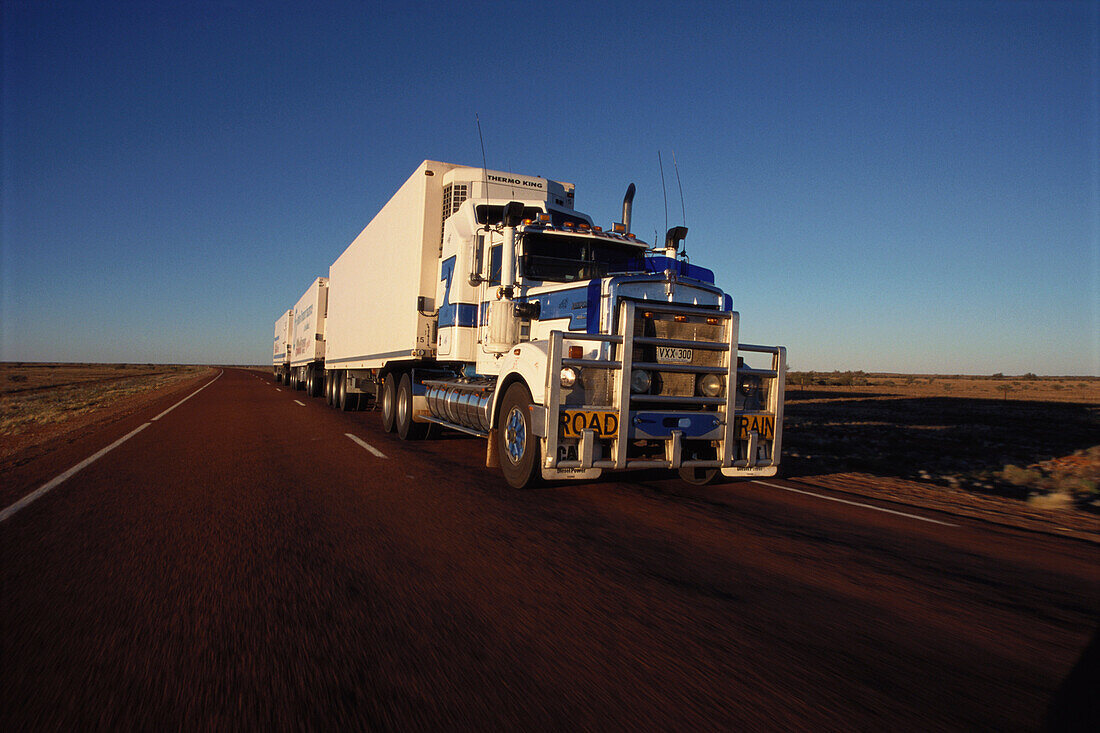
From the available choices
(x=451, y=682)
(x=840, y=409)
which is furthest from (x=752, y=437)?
(x=840, y=409)

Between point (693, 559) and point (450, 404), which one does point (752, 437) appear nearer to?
point (693, 559)

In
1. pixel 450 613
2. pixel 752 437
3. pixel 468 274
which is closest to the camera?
pixel 450 613

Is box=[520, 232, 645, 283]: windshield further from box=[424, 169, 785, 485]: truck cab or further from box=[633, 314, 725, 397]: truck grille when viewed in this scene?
box=[633, 314, 725, 397]: truck grille

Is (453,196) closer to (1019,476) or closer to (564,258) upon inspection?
(564,258)

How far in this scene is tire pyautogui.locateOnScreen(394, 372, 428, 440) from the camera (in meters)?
11.5

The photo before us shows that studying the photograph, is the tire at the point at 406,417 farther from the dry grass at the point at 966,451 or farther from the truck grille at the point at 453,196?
the dry grass at the point at 966,451

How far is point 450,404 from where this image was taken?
9.74 meters

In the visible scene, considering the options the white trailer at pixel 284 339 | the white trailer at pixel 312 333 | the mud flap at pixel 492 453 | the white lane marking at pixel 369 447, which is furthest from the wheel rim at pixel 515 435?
Answer: the white trailer at pixel 284 339

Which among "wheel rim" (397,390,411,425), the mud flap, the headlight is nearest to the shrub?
the headlight

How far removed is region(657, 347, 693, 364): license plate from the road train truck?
0.01 m

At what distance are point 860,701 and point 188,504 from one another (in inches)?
220

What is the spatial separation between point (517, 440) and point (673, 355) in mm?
1938

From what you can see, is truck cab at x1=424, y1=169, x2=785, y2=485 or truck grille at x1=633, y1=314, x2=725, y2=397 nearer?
truck cab at x1=424, y1=169, x2=785, y2=485

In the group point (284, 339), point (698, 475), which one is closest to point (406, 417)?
point (698, 475)
